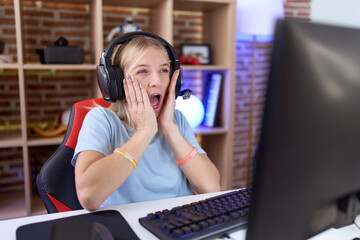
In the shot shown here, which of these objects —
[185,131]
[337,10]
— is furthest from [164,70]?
[337,10]

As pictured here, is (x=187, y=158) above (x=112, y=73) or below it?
below

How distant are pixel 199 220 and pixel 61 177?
0.59 meters

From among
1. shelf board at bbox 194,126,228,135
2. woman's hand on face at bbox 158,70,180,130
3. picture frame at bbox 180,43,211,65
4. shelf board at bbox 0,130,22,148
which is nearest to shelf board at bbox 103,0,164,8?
picture frame at bbox 180,43,211,65

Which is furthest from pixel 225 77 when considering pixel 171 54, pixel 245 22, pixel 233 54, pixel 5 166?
pixel 5 166

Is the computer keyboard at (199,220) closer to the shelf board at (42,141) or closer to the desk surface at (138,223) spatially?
the desk surface at (138,223)

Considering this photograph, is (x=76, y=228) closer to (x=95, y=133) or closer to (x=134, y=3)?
(x=95, y=133)

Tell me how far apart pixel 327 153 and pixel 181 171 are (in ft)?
2.73

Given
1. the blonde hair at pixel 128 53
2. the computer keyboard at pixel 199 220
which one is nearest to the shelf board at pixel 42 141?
the blonde hair at pixel 128 53

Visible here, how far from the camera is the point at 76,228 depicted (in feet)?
2.29

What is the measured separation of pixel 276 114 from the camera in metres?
0.39

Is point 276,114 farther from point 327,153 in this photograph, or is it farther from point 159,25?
point 159,25

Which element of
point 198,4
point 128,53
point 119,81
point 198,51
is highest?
point 198,4

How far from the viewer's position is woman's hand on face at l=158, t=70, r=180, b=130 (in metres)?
1.26

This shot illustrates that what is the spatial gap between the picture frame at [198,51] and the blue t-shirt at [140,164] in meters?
1.24
